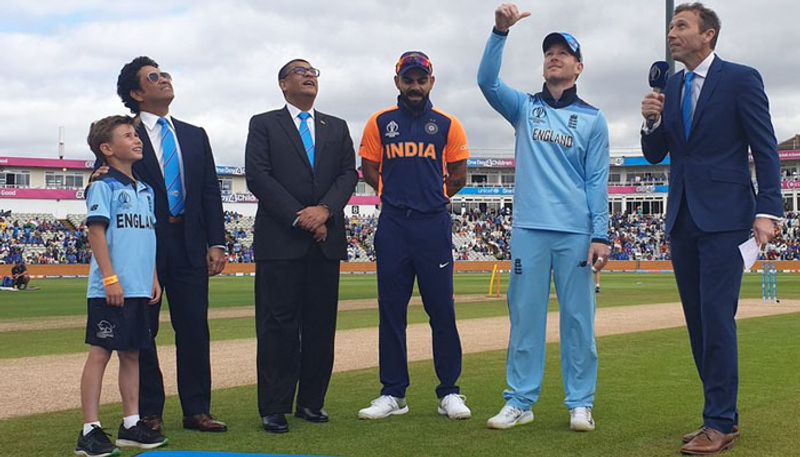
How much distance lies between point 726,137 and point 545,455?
2172 millimetres

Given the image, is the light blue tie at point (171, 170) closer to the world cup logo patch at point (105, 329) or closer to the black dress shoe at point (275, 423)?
the world cup logo patch at point (105, 329)

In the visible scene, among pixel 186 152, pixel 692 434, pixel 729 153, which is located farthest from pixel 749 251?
pixel 186 152

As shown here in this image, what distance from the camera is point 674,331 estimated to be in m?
12.2

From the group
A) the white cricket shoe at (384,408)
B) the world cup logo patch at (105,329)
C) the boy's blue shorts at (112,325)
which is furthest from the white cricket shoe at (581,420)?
the world cup logo patch at (105,329)

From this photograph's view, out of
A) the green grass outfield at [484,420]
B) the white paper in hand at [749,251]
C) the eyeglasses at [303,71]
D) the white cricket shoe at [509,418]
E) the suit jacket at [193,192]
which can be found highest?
the eyeglasses at [303,71]

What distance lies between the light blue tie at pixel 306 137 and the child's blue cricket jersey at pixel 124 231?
4.12ft

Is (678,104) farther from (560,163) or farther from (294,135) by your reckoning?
(294,135)

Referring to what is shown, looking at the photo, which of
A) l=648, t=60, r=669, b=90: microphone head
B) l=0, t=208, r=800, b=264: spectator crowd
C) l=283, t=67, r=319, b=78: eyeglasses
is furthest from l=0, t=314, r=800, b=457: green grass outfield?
l=0, t=208, r=800, b=264: spectator crowd

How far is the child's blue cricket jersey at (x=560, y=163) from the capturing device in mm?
5672

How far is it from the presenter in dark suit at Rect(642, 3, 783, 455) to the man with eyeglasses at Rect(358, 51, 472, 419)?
64.9 inches

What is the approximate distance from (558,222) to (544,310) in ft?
2.07

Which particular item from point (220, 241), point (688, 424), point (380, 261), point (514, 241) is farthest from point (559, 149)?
point (220, 241)

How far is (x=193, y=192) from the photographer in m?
5.77

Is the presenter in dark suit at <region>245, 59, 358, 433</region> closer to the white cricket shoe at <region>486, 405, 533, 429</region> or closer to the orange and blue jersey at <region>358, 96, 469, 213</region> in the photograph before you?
the orange and blue jersey at <region>358, 96, 469, 213</region>
